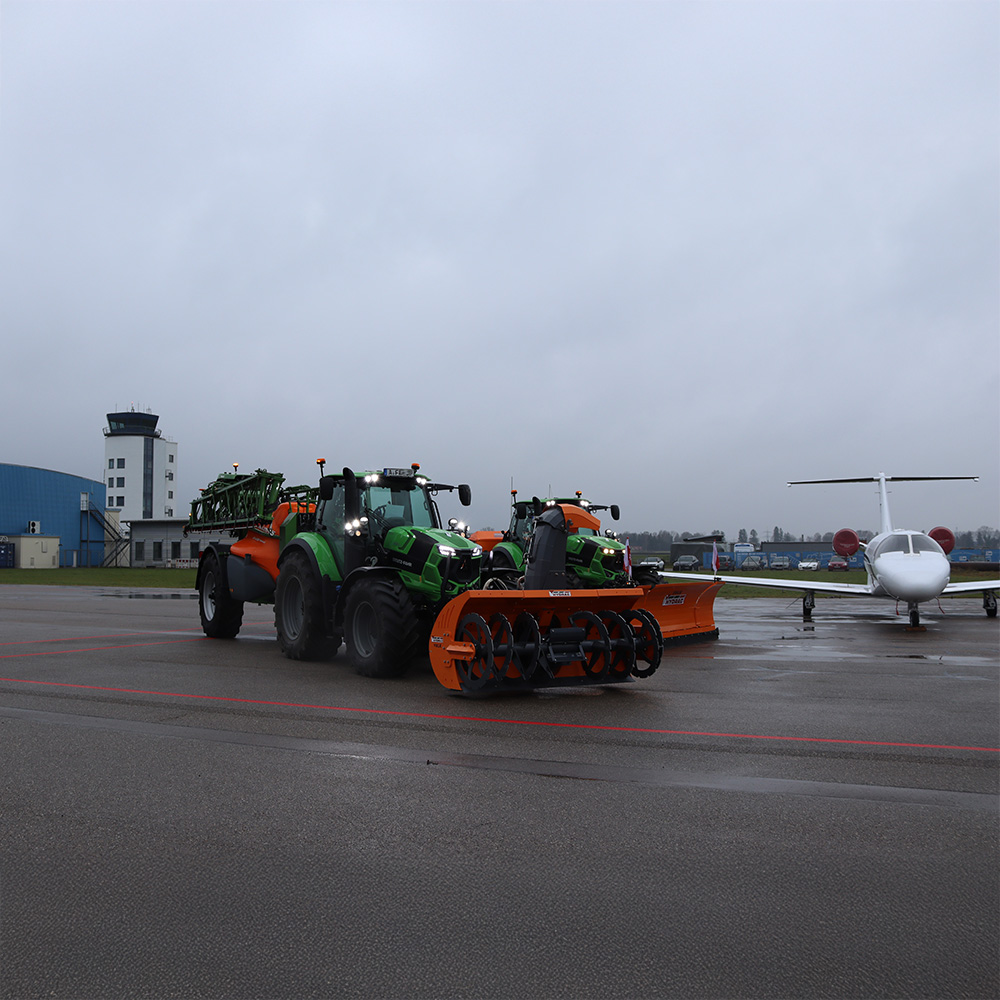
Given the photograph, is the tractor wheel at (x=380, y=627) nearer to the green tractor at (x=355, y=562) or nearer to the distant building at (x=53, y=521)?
the green tractor at (x=355, y=562)

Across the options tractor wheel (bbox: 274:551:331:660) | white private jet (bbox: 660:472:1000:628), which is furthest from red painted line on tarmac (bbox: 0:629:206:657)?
white private jet (bbox: 660:472:1000:628)

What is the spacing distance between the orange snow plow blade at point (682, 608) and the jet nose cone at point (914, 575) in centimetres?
554

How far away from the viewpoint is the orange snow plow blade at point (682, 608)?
15.2 meters

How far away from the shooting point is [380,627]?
10.2m

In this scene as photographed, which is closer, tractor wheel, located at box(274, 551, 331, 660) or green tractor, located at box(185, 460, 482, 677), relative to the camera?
green tractor, located at box(185, 460, 482, 677)

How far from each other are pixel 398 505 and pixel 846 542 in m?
14.8

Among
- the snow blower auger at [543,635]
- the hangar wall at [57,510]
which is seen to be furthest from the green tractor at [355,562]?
the hangar wall at [57,510]

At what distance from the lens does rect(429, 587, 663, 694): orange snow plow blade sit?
8.88 meters

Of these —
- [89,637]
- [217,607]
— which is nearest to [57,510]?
[89,637]

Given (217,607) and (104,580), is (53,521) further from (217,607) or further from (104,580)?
(217,607)

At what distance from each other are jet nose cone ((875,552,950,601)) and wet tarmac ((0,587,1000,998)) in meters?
10.3

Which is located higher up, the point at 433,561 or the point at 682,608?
the point at 433,561

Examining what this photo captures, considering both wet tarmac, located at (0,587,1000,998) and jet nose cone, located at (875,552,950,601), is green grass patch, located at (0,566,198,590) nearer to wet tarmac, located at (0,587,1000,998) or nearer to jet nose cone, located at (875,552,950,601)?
jet nose cone, located at (875,552,950,601)

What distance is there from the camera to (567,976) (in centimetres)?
312
